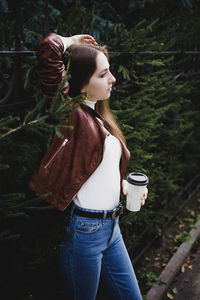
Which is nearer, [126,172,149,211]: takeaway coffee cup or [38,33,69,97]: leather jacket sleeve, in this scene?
[38,33,69,97]: leather jacket sleeve

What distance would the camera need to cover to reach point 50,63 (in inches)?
60.8

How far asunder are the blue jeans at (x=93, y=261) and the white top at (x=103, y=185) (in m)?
0.10

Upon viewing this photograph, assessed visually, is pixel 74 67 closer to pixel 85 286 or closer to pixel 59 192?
pixel 59 192

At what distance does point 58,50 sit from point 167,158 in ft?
8.56

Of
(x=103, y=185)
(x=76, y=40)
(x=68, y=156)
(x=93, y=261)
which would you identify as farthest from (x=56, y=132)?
(x=93, y=261)

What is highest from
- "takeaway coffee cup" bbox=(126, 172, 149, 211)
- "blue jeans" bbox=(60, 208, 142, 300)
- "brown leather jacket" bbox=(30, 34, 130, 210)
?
"brown leather jacket" bbox=(30, 34, 130, 210)

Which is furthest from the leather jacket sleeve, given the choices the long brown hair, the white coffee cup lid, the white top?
the white coffee cup lid

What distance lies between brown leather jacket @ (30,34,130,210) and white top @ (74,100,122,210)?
6 cm

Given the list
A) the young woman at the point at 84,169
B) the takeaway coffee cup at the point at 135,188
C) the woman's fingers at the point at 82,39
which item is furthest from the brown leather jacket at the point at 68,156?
the takeaway coffee cup at the point at 135,188

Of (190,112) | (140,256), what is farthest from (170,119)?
(140,256)

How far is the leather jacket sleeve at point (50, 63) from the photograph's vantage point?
152 cm

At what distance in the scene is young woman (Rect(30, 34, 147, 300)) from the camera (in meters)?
1.63

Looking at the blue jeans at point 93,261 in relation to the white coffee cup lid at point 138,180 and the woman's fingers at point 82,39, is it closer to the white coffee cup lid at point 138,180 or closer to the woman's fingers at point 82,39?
the white coffee cup lid at point 138,180

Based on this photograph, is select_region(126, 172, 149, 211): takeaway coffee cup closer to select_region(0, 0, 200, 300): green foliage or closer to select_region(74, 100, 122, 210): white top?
select_region(74, 100, 122, 210): white top
